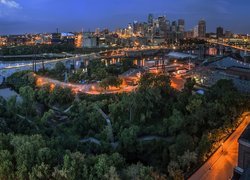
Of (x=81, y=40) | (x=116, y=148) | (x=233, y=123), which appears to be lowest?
(x=116, y=148)

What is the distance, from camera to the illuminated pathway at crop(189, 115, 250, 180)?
493 centimetres

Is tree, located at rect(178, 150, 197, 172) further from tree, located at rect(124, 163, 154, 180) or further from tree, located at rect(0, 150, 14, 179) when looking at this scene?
tree, located at rect(0, 150, 14, 179)

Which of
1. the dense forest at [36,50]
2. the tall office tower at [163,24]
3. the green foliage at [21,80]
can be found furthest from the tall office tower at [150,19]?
the green foliage at [21,80]

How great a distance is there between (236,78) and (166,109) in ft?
13.5

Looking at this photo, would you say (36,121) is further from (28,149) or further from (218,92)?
(218,92)

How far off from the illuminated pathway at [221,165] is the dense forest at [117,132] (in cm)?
15

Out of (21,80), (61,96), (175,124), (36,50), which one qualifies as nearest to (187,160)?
(175,124)

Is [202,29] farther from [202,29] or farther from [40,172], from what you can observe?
[40,172]

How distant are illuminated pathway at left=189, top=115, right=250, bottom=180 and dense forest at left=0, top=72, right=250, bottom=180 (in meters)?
0.15

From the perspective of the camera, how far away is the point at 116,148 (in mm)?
6762

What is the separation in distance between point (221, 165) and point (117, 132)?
3224mm

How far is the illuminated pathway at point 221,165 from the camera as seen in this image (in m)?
4.93

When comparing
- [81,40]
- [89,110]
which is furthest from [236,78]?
[81,40]

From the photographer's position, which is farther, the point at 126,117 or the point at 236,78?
the point at 236,78
